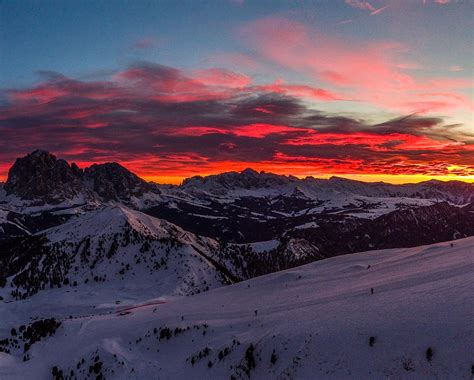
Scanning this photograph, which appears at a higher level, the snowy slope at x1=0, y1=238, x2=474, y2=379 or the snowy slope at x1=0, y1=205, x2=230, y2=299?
the snowy slope at x1=0, y1=238, x2=474, y2=379

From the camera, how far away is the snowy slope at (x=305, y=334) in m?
21.9

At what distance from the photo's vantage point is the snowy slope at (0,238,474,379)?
21922 millimetres

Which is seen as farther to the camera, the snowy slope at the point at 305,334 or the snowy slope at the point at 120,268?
the snowy slope at the point at 120,268

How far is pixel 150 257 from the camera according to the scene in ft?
529

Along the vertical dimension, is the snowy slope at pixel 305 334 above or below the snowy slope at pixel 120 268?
above

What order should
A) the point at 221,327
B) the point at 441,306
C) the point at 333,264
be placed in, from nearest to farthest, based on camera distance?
1. the point at 441,306
2. the point at 221,327
3. the point at 333,264

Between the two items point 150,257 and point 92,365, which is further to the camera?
point 150,257

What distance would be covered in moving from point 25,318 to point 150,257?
65654mm

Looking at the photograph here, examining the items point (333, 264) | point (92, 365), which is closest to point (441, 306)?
point (92, 365)

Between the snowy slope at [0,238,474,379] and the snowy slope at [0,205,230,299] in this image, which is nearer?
the snowy slope at [0,238,474,379]

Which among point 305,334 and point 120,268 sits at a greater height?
point 305,334

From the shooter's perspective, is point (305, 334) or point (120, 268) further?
point (120, 268)

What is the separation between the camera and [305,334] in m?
27.1

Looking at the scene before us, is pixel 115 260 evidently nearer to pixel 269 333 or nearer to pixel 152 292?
pixel 152 292
